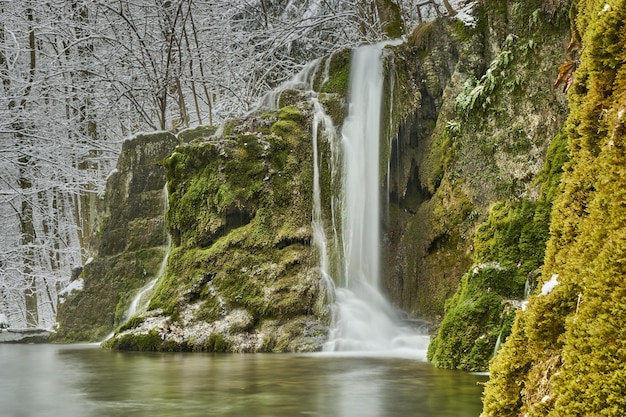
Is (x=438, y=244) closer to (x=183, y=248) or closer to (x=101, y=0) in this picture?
(x=183, y=248)

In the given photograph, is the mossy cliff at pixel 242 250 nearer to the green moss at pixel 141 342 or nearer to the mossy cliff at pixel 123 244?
the green moss at pixel 141 342

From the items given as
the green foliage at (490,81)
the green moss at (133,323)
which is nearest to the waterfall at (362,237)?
the green foliage at (490,81)

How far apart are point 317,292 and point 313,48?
12.3m

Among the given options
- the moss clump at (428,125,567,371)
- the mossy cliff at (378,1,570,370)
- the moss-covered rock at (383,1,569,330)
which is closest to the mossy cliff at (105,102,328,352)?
the moss-covered rock at (383,1,569,330)

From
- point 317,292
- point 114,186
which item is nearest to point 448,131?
point 317,292

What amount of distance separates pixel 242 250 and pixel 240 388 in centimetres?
591

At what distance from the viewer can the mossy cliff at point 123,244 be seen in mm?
15430

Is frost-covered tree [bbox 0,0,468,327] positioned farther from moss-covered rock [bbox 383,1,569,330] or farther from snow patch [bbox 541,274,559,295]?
snow patch [bbox 541,274,559,295]

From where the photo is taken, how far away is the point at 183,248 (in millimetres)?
12875

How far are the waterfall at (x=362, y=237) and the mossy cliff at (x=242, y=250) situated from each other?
1.86ft

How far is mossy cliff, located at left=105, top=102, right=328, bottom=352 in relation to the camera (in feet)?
36.9

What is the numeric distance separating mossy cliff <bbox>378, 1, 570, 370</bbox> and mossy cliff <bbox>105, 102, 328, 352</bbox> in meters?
2.30

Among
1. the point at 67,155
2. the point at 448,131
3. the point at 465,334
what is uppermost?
the point at 67,155

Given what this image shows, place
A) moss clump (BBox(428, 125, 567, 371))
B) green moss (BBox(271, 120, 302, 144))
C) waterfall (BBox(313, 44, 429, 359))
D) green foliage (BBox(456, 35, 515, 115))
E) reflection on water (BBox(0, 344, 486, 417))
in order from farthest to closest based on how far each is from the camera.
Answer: green moss (BBox(271, 120, 302, 144)) → waterfall (BBox(313, 44, 429, 359)) → green foliage (BBox(456, 35, 515, 115)) → moss clump (BBox(428, 125, 567, 371)) → reflection on water (BBox(0, 344, 486, 417))
